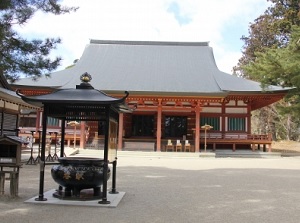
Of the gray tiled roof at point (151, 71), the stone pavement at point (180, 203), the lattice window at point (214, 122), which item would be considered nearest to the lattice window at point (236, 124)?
the lattice window at point (214, 122)

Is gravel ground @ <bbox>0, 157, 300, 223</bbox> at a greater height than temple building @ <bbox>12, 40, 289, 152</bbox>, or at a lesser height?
lesser

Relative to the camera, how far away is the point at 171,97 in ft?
67.3

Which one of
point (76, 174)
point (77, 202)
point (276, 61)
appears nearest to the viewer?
point (77, 202)

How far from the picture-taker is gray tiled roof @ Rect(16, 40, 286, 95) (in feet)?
70.5

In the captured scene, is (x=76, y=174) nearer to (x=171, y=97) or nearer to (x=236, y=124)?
(x=171, y=97)

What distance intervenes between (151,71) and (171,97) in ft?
15.5

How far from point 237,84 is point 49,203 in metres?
18.1

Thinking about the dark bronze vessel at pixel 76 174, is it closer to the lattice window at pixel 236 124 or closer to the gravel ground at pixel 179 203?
the gravel ground at pixel 179 203

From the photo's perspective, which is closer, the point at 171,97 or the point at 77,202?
the point at 77,202

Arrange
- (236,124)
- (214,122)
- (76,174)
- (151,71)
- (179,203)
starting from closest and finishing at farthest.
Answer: (76,174) → (179,203) → (236,124) → (214,122) → (151,71)

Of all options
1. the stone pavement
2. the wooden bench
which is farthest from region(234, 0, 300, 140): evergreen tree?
the stone pavement

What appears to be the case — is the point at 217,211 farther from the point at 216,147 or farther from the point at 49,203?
the point at 216,147

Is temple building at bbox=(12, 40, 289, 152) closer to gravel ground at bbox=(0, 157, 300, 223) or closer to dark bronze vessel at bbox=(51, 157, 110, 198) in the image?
gravel ground at bbox=(0, 157, 300, 223)

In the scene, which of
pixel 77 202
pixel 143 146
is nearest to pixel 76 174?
pixel 77 202
